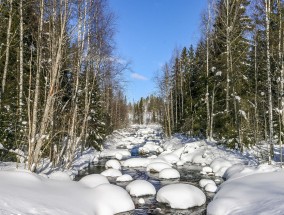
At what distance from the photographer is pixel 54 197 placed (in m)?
7.39

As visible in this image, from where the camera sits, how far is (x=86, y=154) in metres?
20.4

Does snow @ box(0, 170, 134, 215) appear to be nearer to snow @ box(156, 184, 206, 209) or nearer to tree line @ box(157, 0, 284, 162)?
snow @ box(156, 184, 206, 209)

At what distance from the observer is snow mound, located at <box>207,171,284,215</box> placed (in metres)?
7.02

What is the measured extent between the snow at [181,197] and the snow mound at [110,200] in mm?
1281

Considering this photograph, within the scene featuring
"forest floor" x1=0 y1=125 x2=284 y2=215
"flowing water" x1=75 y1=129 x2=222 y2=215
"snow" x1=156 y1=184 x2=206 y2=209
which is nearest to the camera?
"forest floor" x1=0 y1=125 x2=284 y2=215

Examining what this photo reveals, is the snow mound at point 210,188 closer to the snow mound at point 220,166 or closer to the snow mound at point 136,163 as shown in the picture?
the snow mound at point 220,166

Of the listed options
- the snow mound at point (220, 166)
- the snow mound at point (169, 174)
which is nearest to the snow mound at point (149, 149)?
the snow mound at point (220, 166)

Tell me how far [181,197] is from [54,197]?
423 centimetres

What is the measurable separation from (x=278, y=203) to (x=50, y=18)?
364 inches

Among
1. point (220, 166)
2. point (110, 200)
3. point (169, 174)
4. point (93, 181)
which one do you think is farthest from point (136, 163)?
point (110, 200)

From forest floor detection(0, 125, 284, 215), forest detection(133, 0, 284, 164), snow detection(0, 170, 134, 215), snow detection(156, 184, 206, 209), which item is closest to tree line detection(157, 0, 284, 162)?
forest detection(133, 0, 284, 164)

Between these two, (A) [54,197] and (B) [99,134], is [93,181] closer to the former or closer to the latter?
(A) [54,197]

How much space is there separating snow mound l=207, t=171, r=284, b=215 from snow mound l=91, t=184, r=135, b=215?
2.46 meters

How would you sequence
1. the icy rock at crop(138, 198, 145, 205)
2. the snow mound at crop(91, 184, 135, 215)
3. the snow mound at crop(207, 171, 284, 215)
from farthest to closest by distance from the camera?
the icy rock at crop(138, 198, 145, 205)
the snow mound at crop(91, 184, 135, 215)
the snow mound at crop(207, 171, 284, 215)
